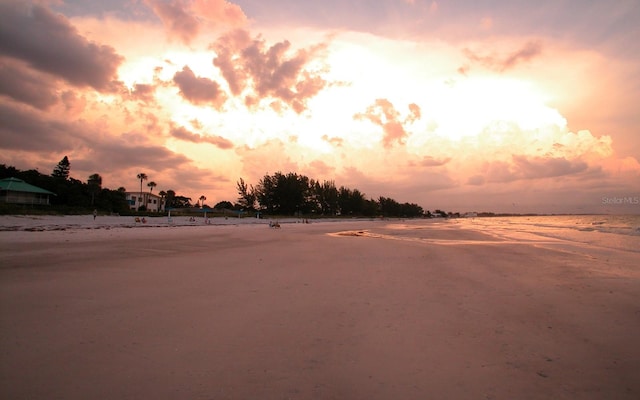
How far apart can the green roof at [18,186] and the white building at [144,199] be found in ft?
157

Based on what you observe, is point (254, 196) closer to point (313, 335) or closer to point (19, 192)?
point (19, 192)

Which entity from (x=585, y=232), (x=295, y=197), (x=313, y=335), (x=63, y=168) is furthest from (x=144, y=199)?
(x=313, y=335)

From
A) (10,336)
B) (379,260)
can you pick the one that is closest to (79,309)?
(10,336)

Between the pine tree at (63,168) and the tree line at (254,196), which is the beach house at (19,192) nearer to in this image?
the tree line at (254,196)

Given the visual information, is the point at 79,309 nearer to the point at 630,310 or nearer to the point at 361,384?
the point at 361,384

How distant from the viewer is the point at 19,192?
1924 inches

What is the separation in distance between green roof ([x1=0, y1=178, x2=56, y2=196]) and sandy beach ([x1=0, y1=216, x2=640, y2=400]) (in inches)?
2150

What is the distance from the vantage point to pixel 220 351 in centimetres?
389

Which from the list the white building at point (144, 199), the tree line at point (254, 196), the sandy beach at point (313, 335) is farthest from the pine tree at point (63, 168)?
the sandy beach at point (313, 335)

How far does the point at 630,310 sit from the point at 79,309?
9151 millimetres

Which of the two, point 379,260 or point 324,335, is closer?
point 324,335

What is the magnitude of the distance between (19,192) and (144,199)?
178ft

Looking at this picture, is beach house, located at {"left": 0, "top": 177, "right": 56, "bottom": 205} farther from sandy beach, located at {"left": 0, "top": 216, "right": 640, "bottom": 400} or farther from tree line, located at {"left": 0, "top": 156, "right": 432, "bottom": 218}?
sandy beach, located at {"left": 0, "top": 216, "right": 640, "bottom": 400}

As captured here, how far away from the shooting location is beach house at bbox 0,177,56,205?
47.9 metres
